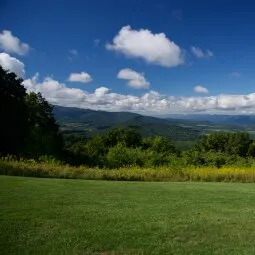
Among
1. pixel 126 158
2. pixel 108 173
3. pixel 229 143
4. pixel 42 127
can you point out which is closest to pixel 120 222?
pixel 108 173

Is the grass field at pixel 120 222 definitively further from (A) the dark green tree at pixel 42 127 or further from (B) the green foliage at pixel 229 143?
(B) the green foliage at pixel 229 143

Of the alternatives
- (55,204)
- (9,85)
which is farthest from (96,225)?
(9,85)

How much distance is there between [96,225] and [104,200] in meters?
3.04

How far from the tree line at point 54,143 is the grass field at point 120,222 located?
48.3 feet

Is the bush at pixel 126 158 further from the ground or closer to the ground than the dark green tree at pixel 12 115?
closer to the ground

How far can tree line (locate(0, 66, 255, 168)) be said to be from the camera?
36312 mm

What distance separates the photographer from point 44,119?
61.2 meters

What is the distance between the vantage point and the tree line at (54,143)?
1430 inches

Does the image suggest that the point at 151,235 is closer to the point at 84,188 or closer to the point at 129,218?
the point at 129,218

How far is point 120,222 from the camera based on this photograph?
8750mm

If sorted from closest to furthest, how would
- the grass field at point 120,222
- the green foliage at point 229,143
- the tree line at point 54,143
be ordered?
1. the grass field at point 120,222
2. the tree line at point 54,143
3. the green foliage at point 229,143

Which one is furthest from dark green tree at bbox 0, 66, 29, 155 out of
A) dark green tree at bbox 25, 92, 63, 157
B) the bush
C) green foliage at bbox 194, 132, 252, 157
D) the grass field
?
green foliage at bbox 194, 132, 252, 157

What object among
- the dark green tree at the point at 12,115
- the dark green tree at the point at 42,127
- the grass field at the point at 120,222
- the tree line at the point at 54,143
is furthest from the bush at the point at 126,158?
the grass field at the point at 120,222

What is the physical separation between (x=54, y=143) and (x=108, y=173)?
41.1 metres
